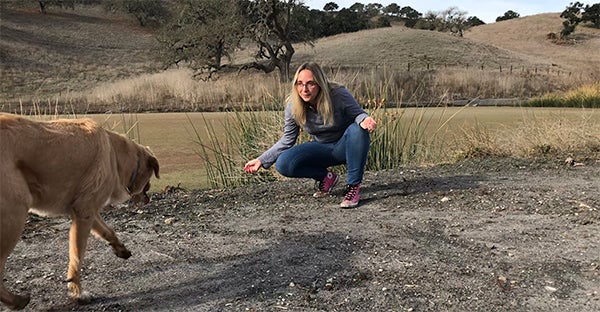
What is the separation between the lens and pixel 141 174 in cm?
411

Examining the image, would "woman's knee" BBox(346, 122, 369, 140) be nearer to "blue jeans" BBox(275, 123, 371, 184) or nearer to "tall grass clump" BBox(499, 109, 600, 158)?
"blue jeans" BBox(275, 123, 371, 184)

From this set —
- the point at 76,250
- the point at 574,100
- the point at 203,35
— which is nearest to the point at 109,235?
the point at 76,250

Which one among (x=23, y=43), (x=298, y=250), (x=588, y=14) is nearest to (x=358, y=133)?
(x=298, y=250)

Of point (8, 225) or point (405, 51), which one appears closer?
point (8, 225)

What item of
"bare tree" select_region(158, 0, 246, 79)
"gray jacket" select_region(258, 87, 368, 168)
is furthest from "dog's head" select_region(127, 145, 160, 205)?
"bare tree" select_region(158, 0, 246, 79)

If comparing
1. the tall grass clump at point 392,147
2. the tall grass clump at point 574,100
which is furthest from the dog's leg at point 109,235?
the tall grass clump at point 574,100

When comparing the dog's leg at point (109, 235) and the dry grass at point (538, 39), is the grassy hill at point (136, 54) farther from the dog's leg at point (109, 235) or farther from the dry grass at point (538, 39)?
the dog's leg at point (109, 235)

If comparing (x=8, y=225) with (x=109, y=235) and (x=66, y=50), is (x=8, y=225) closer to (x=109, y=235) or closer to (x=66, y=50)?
(x=109, y=235)

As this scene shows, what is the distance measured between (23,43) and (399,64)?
28204mm

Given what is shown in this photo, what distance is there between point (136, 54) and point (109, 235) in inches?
1791

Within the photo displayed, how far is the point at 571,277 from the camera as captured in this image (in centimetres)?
333

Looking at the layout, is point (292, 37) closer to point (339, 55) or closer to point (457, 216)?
point (339, 55)

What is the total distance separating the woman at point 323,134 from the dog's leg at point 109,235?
5.51 feet

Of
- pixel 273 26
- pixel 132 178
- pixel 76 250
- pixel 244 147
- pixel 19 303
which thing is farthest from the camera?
pixel 273 26
